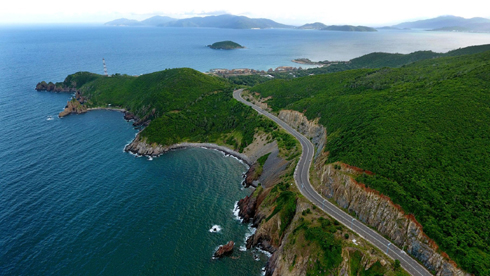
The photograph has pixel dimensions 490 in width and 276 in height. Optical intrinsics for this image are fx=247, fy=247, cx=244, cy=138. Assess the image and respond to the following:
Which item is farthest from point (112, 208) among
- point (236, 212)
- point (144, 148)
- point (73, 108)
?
point (73, 108)

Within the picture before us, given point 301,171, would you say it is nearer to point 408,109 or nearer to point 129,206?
point 408,109

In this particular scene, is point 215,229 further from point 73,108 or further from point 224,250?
point 73,108

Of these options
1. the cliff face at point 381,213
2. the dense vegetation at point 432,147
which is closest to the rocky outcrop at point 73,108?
the dense vegetation at point 432,147

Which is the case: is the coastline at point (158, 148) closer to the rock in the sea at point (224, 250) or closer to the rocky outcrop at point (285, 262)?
the rock in the sea at point (224, 250)

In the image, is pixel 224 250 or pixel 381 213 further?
pixel 224 250

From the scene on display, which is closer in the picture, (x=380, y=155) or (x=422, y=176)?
(x=422, y=176)

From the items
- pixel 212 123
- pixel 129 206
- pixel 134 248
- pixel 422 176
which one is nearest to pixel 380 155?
pixel 422 176

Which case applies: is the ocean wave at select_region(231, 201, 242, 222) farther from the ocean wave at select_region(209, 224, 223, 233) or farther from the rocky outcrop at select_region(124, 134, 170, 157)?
the rocky outcrop at select_region(124, 134, 170, 157)

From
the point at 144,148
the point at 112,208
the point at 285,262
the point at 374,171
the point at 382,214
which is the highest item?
the point at 374,171
